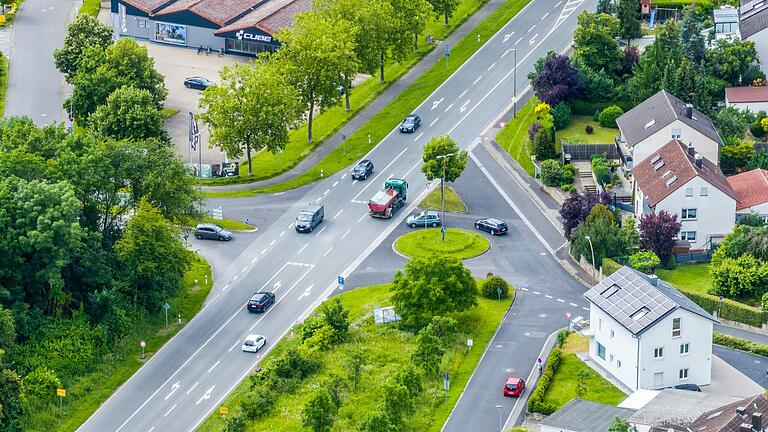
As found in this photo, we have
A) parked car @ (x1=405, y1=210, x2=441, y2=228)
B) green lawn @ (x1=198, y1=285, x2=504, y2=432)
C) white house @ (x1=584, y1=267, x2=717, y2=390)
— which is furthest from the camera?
parked car @ (x1=405, y1=210, x2=441, y2=228)

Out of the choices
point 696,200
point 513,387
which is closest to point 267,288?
point 513,387

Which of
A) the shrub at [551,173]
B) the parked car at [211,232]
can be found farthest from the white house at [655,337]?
the parked car at [211,232]

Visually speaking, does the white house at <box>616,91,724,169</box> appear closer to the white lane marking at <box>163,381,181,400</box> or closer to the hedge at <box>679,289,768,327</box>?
the hedge at <box>679,289,768,327</box>

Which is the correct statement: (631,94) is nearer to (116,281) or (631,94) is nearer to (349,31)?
(349,31)

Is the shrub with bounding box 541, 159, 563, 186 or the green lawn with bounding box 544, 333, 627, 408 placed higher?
the shrub with bounding box 541, 159, 563, 186

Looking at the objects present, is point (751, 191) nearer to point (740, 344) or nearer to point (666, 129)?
point (666, 129)

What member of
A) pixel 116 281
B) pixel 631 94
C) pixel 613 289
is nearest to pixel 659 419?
pixel 613 289

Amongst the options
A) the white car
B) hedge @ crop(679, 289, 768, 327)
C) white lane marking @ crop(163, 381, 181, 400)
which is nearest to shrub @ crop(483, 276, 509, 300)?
hedge @ crop(679, 289, 768, 327)
